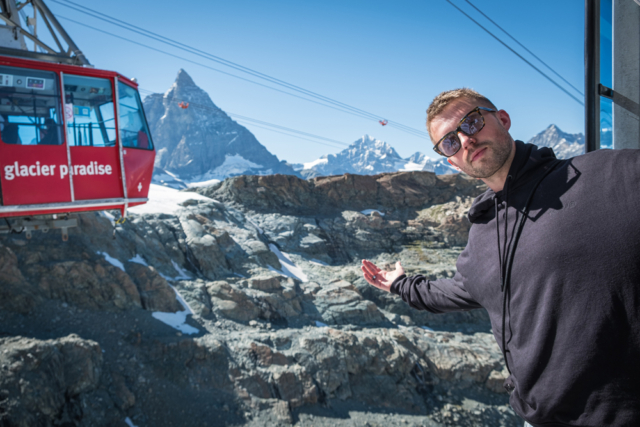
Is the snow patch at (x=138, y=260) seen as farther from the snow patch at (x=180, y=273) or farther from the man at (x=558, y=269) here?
the man at (x=558, y=269)

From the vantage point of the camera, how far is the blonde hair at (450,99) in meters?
2.09

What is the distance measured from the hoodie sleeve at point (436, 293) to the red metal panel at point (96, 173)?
845 centimetres

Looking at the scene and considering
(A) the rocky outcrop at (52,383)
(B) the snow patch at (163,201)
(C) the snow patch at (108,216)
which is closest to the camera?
(A) the rocky outcrop at (52,383)

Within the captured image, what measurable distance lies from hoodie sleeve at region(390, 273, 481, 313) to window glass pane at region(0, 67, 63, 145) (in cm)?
897

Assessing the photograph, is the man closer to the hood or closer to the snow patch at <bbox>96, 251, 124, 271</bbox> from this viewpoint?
the hood

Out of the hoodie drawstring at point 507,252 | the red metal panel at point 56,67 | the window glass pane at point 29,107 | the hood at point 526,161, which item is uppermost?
the red metal panel at point 56,67

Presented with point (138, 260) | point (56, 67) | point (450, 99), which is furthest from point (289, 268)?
point (450, 99)

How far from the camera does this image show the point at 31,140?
25.9 feet

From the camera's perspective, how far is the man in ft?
4.66

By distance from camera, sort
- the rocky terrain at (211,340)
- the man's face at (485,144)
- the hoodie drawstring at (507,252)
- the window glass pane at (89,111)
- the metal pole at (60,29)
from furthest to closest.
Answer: the rocky terrain at (211,340) < the metal pole at (60,29) < the window glass pane at (89,111) < the man's face at (485,144) < the hoodie drawstring at (507,252)

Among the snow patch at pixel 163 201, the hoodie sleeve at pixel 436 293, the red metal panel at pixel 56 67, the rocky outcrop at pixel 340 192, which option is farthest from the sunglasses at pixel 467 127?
the rocky outcrop at pixel 340 192

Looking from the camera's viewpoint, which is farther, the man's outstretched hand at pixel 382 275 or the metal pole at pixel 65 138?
the metal pole at pixel 65 138

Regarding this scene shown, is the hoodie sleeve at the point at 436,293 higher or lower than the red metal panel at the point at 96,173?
lower

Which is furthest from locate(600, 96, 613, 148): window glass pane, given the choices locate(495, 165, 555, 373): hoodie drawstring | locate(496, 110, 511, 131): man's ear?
locate(495, 165, 555, 373): hoodie drawstring
